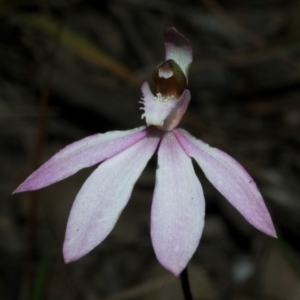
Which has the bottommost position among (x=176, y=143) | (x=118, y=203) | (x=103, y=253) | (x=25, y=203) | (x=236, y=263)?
(x=118, y=203)

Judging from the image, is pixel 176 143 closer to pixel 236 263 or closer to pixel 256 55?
pixel 236 263

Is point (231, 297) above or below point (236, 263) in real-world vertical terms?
below

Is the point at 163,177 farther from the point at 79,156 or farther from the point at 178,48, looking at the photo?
the point at 178,48

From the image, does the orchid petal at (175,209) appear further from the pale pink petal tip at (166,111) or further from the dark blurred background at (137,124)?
the dark blurred background at (137,124)

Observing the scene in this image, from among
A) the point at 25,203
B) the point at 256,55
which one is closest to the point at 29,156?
the point at 25,203

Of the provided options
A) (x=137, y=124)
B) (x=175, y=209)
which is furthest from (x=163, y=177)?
(x=137, y=124)

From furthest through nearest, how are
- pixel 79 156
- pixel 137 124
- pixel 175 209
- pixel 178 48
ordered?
pixel 137 124, pixel 178 48, pixel 79 156, pixel 175 209

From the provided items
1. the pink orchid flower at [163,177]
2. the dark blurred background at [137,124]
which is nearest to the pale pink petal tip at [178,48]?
the pink orchid flower at [163,177]
